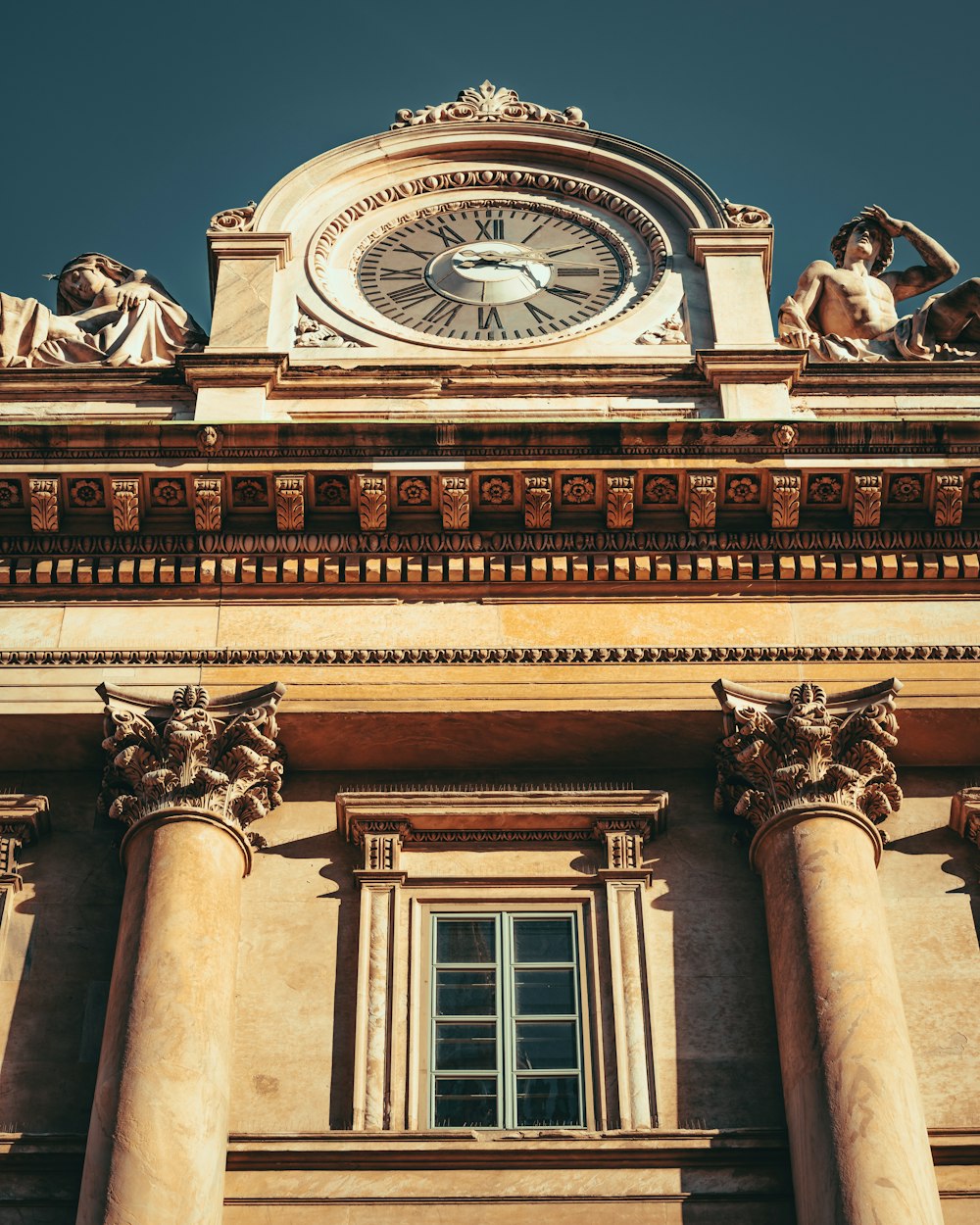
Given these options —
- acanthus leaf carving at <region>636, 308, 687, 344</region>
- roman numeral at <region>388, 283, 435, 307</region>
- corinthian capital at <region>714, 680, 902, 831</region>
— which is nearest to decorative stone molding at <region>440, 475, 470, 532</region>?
corinthian capital at <region>714, 680, 902, 831</region>

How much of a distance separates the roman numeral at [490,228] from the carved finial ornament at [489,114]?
4.84ft

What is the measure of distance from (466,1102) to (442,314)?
912cm

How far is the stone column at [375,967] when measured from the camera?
15.9m

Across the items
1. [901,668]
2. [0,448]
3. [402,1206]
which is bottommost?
[402,1206]

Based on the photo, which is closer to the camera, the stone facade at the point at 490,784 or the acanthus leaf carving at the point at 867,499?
the stone facade at the point at 490,784

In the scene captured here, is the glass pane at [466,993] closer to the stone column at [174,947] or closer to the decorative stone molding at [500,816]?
the decorative stone molding at [500,816]

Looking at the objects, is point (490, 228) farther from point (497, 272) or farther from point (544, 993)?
point (544, 993)

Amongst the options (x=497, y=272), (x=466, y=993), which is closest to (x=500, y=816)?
(x=466, y=993)

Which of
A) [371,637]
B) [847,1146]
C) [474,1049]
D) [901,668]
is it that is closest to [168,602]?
[371,637]

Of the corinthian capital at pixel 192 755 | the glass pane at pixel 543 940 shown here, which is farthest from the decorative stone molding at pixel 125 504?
the glass pane at pixel 543 940

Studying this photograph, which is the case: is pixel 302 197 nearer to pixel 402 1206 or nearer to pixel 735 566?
pixel 735 566

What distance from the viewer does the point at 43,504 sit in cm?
1884

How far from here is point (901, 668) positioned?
18281 millimetres

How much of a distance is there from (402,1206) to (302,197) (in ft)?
39.0
